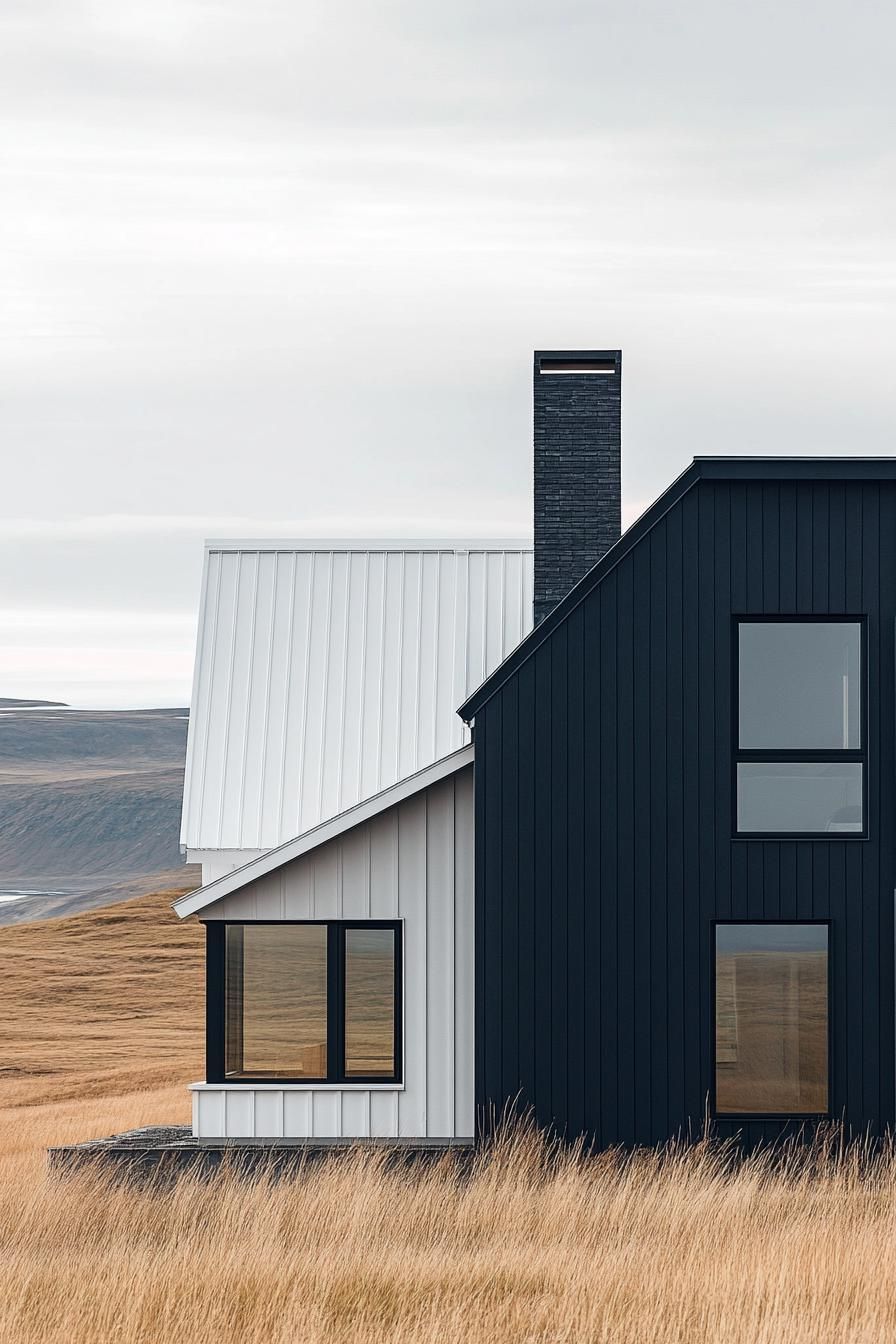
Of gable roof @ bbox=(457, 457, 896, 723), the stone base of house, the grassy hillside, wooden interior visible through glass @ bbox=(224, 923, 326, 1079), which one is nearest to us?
the stone base of house

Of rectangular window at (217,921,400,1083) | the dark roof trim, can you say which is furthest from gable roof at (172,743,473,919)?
the dark roof trim

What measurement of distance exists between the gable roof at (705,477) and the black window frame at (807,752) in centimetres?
120

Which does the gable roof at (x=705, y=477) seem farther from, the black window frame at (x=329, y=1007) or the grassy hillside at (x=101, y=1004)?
the grassy hillside at (x=101, y=1004)

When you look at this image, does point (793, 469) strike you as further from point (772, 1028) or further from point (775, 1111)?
point (775, 1111)

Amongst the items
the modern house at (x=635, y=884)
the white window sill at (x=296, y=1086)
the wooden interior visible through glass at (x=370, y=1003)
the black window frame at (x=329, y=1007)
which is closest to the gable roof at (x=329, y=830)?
the modern house at (x=635, y=884)

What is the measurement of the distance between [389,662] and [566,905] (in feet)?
17.7

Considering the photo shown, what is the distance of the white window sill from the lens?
13992 mm

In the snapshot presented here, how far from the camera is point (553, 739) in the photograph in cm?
1393

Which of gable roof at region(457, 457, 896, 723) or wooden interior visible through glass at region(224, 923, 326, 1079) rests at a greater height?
gable roof at region(457, 457, 896, 723)

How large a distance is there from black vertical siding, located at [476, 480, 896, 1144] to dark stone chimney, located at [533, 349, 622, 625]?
281cm

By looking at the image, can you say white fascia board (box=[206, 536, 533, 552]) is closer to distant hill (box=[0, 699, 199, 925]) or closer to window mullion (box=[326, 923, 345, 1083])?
window mullion (box=[326, 923, 345, 1083])

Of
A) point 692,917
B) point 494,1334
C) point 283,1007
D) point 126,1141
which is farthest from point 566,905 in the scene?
point 494,1334

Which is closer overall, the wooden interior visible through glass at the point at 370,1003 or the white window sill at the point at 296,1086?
the white window sill at the point at 296,1086

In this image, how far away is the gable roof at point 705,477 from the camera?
13.8m
